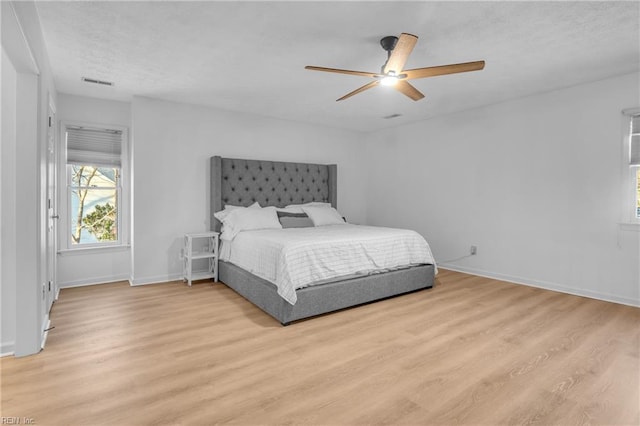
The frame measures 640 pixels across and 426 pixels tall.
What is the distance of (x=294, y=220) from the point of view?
4676mm

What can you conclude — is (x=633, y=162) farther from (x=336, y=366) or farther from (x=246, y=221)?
(x=246, y=221)

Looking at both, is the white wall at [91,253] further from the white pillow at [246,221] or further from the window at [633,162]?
the window at [633,162]

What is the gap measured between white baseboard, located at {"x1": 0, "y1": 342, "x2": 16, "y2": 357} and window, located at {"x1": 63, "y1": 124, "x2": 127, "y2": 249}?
7.01 ft

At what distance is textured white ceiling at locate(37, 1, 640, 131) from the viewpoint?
2.22 meters

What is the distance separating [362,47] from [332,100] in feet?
5.03

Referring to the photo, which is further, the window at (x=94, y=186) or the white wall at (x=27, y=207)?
the window at (x=94, y=186)

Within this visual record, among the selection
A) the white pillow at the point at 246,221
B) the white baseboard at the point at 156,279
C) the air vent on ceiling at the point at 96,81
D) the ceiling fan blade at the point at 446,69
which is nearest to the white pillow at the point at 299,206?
the white pillow at the point at 246,221

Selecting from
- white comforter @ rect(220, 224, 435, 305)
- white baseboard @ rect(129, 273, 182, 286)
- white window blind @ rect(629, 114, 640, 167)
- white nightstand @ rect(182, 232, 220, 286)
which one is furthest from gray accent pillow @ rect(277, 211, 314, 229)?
white window blind @ rect(629, 114, 640, 167)

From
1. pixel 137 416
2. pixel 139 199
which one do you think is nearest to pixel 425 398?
pixel 137 416

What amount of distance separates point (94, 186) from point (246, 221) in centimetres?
198

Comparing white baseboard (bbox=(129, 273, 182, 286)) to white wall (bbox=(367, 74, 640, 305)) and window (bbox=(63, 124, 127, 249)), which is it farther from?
white wall (bbox=(367, 74, 640, 305))

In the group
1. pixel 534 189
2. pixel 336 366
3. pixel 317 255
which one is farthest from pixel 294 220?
pixel 534 189

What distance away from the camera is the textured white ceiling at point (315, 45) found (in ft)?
7.28

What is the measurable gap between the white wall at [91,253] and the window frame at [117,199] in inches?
0.8
